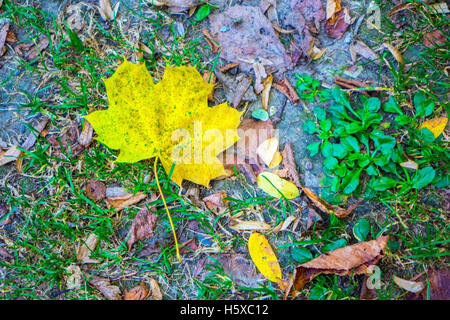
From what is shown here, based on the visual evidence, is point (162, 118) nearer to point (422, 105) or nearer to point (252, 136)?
point (252, 136)

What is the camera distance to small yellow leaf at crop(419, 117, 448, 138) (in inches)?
77.0

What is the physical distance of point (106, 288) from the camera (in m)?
1.97

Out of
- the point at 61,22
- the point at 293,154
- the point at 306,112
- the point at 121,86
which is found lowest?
the point at 293,154

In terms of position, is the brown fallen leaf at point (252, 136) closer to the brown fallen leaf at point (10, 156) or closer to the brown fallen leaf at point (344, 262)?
the brown fallen leaf at point (344, 262)

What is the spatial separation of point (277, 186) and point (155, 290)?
0.90m

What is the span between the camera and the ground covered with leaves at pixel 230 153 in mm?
1870

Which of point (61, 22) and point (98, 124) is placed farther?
point (61, 22)

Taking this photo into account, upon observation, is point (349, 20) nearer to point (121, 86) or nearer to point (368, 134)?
point (368, 134)

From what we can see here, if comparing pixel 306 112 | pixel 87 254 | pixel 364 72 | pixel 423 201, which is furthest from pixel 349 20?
pixel 87 254

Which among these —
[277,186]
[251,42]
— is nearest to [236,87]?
[251,42]

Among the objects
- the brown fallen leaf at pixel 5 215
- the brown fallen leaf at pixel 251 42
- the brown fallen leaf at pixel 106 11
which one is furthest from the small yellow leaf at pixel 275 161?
the brown fallen leaf at pixel 5 215

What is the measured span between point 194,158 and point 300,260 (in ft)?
2.64

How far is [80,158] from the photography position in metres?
2.11

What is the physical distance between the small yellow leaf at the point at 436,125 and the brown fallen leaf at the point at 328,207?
595 millimetres
